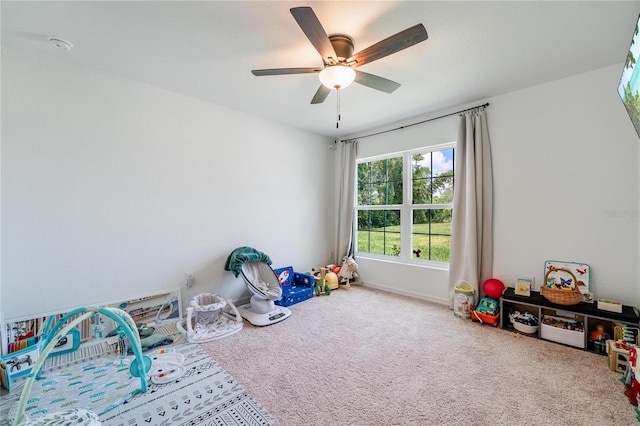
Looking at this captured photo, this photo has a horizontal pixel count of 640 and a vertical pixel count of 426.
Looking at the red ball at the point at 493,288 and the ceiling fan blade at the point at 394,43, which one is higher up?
the ceiling fan blade at the point at 394,43

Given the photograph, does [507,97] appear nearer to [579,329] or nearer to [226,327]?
[579,329]

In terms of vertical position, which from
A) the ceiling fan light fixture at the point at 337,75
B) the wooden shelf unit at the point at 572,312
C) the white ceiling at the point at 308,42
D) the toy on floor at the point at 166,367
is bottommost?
the toy on floor at the point at 166,367

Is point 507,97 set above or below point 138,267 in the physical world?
above

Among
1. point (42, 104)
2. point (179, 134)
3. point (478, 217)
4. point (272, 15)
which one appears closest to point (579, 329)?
point (478, 217)

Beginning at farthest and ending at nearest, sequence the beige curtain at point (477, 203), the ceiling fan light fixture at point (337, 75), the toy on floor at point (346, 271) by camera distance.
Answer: the toy on floor at point (346, 271)
the beige curtain at point (477, 203)
the ceiling fan light fixture at point (337, 75)

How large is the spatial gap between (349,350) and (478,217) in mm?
2098

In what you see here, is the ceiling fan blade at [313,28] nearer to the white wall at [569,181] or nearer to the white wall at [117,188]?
the white wall at [117,188]

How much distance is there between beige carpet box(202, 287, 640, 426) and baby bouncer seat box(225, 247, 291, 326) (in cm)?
15

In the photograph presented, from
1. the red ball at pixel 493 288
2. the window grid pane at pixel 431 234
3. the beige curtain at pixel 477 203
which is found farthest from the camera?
the window grid pane at pixel 431 234

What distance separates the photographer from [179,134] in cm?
283

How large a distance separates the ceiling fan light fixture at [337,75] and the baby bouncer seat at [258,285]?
7.06 feet

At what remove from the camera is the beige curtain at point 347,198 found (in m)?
4.25

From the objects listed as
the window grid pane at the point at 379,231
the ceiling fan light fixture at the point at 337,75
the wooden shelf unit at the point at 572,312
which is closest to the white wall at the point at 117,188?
the window grid pane at the point at 379,231

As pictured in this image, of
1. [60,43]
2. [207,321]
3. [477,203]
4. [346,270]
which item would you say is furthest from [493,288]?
[60,43]
